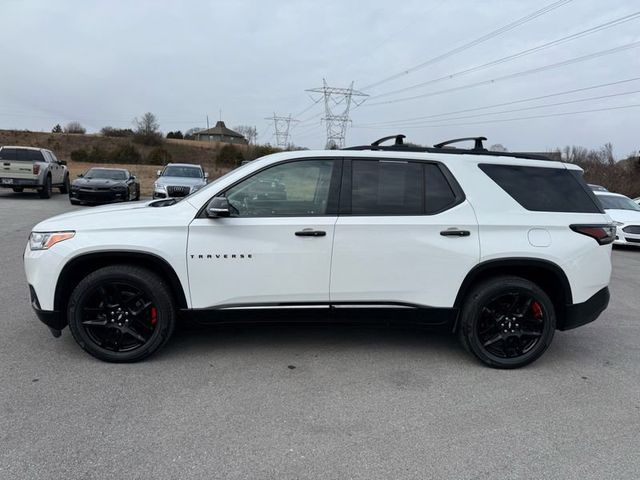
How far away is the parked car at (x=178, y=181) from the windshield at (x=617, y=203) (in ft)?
A: 37.5

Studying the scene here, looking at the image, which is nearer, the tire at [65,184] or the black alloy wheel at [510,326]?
the black alloy wheel at [510,326]

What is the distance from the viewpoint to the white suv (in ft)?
12.2

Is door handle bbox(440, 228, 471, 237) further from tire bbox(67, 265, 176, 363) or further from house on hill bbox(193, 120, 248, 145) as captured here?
house on hill bbox(193, 120, 248, 145)

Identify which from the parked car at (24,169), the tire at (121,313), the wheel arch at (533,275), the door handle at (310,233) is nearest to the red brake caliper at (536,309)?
the wheel arch at (533,275)

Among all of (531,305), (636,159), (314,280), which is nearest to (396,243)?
(314,280)

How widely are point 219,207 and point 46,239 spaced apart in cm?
143

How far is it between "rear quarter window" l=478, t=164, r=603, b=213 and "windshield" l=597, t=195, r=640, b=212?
1060 centimetres

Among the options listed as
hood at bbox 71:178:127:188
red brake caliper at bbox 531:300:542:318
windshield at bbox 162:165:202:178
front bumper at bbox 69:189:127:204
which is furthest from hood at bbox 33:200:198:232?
hood at bbox 71:178:127:188

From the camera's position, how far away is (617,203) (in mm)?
13438

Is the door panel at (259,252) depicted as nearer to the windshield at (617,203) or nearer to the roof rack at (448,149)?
the roof rack at (448,149)

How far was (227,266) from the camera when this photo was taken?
3.71 meters

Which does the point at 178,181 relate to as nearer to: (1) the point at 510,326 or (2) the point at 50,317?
(2) the point at 50,317

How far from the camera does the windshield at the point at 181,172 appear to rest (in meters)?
16.2

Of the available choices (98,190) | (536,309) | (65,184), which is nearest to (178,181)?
(98,190)
